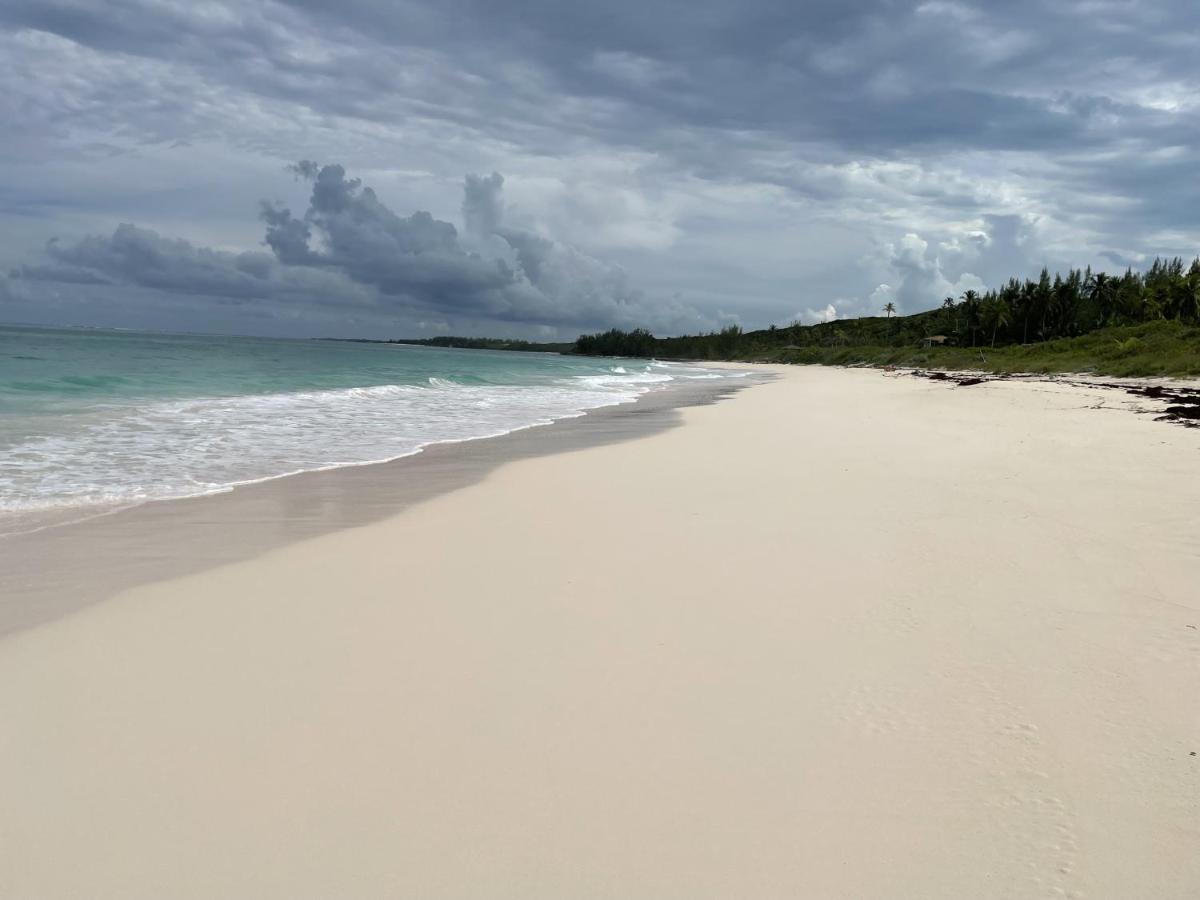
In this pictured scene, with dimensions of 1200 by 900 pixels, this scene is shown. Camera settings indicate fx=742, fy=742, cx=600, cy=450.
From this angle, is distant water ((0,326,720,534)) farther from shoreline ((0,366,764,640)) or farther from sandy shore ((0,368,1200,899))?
sandy shore ((0,368,1200,899))

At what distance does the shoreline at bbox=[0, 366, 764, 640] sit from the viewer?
4.68m

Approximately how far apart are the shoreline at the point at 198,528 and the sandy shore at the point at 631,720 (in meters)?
0.32

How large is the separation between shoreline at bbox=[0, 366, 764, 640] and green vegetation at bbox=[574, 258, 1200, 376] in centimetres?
3058

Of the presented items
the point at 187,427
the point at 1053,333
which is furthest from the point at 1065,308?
the point at 187,427

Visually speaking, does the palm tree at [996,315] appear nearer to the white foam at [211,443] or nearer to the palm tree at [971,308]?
the palm tree at [971,308]

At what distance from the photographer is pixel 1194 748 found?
8.77ft

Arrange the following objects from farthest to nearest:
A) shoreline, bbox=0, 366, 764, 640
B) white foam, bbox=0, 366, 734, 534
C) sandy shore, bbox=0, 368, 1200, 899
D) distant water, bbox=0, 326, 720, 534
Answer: distant water, bbox=0, 326, 720, 534 → white foam, bbox=0, 366, 734, 534 → shoreline, bbox=0, 366, 764, 640 → sandy shore, bbox=0, 368, 1200, 899

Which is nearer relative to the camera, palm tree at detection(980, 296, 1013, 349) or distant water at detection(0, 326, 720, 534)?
distant water at detection(0, 326, 720, 534)

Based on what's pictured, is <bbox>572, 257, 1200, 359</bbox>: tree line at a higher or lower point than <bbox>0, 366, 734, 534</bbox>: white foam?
higher

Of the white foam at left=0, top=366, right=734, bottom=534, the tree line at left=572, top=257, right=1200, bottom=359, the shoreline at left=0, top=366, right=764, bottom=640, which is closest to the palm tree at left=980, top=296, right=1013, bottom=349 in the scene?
the tree line at left=572, top=257, right=1200, bottom=359

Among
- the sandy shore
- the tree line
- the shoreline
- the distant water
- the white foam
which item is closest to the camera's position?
the sandy shore

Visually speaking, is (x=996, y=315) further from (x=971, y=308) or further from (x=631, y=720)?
(x=631, y=720)

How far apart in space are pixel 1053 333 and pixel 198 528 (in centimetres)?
8236

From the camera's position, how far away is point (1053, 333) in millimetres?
72375
